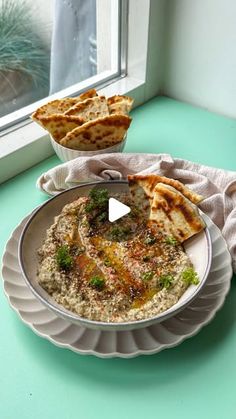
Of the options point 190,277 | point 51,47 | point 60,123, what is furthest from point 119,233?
point 51,47

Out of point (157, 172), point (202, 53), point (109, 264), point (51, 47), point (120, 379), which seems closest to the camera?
point (120, 379)

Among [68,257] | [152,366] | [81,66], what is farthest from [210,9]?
[152,366]

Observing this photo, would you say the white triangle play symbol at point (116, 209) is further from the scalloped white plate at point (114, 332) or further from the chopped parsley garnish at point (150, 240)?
the scalloped white plate at point (114, 332)

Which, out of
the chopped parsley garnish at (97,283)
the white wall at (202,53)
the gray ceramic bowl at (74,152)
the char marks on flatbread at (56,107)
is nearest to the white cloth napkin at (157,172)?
the gray ceramic bowl at (74,152)

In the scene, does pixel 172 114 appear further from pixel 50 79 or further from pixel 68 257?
pixel 68 257

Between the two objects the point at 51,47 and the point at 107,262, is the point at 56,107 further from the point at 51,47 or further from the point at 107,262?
the point at 51,47

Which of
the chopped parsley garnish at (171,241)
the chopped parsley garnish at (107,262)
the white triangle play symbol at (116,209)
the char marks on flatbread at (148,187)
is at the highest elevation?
the char marks on flatbread at (148,187)

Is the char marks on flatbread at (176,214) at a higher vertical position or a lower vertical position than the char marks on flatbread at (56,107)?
lower
